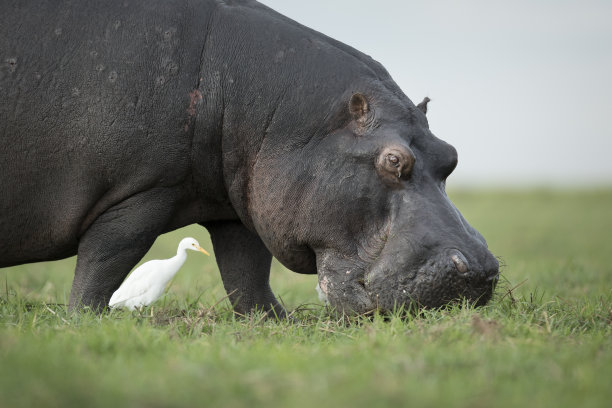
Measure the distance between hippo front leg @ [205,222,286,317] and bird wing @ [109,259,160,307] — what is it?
0.51m

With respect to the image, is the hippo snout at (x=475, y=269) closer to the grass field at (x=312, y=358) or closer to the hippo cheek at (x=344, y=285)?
the grass field at (x=312, y=358)

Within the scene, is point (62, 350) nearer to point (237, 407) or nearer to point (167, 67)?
point (237, 407)

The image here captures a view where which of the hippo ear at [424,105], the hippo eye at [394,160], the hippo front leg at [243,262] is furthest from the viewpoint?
the hippo front leg at [243,262]

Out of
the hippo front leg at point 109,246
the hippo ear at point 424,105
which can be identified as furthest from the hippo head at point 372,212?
the hippo front leg at point 109,246

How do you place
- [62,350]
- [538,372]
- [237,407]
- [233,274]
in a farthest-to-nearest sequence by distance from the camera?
[233,274], [62,350], [538,372], [237,407]

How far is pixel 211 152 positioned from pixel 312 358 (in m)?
1.92

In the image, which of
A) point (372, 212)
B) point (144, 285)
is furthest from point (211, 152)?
point (144, 285)

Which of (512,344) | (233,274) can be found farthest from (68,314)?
(512,344)

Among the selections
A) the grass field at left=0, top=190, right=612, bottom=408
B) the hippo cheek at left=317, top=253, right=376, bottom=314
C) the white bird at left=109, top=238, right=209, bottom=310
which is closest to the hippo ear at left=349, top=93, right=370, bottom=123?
the hippo cheek at left=317, top=253, right=376, bottom=314

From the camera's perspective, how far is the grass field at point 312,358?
2484mm

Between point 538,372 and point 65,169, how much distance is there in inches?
114

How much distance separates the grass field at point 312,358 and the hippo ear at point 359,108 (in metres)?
1.24

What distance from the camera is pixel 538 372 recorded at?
2.91 m

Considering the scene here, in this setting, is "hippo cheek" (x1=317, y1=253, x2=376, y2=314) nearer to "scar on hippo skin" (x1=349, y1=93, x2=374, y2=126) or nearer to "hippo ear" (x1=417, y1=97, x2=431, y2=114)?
"scar on hippo skin" (x1=349, y1=93, x2=374, y2=126)
